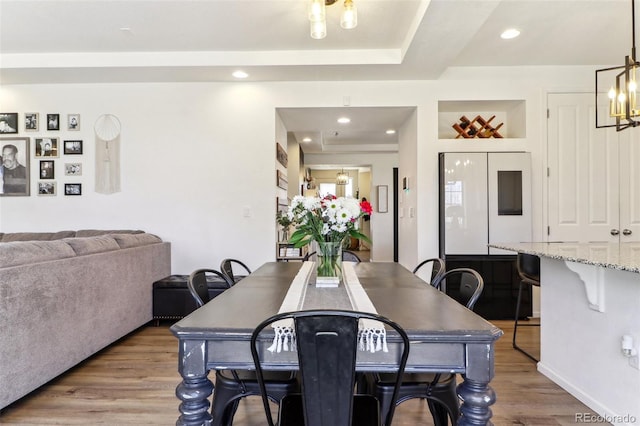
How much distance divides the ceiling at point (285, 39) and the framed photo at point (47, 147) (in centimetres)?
67

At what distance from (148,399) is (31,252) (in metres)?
1.13

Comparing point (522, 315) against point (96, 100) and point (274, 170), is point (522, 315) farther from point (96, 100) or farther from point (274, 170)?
point (96, 100)

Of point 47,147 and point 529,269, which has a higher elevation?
point 47,147

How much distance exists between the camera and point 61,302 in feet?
7.45

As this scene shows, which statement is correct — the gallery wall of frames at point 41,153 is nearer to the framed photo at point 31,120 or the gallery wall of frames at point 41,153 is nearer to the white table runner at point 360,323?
the framed photo at point 31,120

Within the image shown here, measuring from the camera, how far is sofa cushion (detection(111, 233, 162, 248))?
3.10 metres

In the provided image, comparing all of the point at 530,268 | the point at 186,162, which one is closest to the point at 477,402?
the point at 530,268

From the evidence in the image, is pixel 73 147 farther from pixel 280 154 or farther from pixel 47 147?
pixel 280 154

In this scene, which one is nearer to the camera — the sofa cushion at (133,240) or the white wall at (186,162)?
the sofa cushion at (133,240)

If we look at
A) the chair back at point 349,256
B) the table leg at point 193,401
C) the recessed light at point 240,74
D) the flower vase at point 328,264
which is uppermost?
the recessed light at point 240,74

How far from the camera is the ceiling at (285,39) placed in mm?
2754

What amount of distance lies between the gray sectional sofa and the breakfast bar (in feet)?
9.49

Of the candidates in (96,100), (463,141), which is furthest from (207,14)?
(463,141)

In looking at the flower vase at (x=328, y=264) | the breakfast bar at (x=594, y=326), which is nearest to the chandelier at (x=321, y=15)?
the flower vase at (x=328, y=264)
